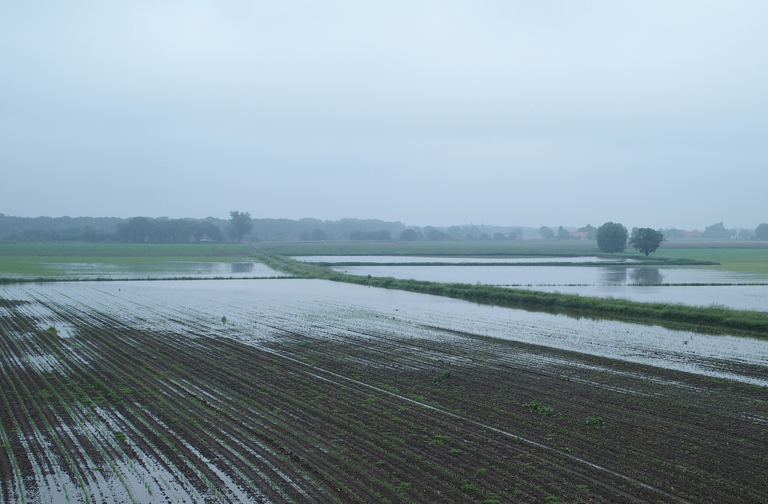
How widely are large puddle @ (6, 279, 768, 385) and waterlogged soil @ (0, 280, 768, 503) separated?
22 cm

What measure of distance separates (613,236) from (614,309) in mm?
74083

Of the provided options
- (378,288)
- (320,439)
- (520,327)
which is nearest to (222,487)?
(320,439)

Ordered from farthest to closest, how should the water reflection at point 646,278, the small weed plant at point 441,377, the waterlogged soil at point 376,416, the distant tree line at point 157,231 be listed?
the distant tree line at point 157,231 < the water reflection at point 646,278 < the small weed plant at point 441,377 < the waterlogged soil at point 376,416

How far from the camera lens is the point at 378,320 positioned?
25.1 m

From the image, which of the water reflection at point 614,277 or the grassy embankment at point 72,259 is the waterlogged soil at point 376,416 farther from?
the grassy embankment at point 72,259

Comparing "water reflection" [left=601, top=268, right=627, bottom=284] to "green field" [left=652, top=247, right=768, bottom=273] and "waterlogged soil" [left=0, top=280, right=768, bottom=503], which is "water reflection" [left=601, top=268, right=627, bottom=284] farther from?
"waterlogged soil" [left=0, top=280, right=768, bottom=503]

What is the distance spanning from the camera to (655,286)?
132 feet

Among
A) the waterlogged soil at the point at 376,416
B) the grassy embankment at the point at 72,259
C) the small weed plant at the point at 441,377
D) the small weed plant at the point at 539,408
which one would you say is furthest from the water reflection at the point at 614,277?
the grassy embankment at the point at 72,259

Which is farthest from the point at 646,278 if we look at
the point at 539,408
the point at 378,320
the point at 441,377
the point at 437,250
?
the point at 437,250

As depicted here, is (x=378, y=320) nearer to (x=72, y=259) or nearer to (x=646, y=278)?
(x=646, y=278)

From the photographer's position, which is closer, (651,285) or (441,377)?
(441,377)

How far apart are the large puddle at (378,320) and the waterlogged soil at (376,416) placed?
22 cm

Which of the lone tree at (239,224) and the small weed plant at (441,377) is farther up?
the lone tree at (239,224)

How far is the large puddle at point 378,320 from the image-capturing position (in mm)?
18141
